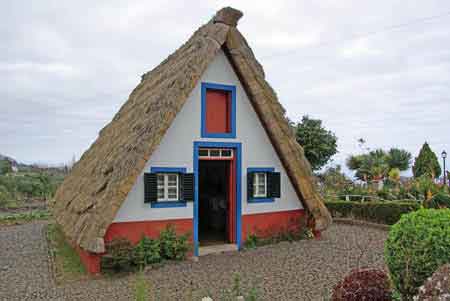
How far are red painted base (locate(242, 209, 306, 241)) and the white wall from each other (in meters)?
0.15

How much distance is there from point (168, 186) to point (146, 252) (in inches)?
65.1

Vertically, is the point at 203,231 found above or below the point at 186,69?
below

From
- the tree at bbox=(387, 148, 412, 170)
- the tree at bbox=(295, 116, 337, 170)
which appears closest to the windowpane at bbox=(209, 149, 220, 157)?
the tree at bbox=(295, 116, 337, 170)

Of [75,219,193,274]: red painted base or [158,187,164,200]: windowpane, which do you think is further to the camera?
[158,187,164,200]: windowpane

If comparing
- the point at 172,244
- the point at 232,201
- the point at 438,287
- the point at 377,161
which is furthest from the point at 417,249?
the point at 377,161

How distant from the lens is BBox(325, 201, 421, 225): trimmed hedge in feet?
43.8

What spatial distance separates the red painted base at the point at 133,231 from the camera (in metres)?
8.16

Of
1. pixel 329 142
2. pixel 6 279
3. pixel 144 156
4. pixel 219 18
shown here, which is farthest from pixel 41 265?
pixel 329 142

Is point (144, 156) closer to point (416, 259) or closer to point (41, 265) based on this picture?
point (41, 265)

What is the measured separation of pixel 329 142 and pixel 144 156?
17854 mm

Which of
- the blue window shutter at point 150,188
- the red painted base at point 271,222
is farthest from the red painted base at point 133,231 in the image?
the red painted base at point 271,222

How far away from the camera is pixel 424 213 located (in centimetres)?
582

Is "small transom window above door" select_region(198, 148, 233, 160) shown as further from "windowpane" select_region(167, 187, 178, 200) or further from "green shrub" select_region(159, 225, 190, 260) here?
"green shrub" select_region(159, 225, 190, 260)

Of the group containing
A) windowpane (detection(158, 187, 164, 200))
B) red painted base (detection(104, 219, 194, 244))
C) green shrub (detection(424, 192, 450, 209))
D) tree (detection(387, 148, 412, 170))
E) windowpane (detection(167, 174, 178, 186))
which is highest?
tree (detection(387, 148, 412, 170))
